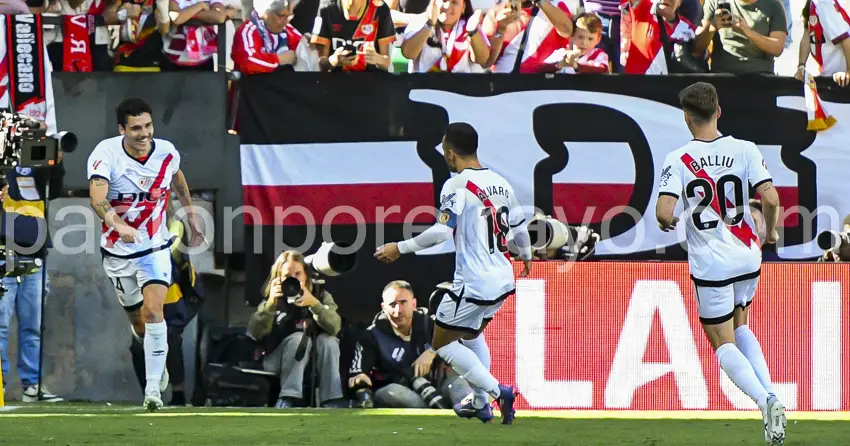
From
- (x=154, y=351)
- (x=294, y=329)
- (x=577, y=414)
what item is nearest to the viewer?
(x=154, y=351)

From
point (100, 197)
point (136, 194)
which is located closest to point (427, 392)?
point (136, 194)

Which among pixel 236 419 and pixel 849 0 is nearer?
pixel 236 419

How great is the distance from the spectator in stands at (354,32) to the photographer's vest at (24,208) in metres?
2.60

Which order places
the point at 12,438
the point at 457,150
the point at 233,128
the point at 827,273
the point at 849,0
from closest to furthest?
the point at 12,438 < the point at 457,150 < the point at 827,273 < the point at 233,128 < the point at 849,0

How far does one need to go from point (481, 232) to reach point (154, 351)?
265 cm

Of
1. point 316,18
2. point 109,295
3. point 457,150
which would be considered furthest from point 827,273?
point 109,295

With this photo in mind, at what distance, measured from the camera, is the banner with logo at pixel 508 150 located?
37.7ft

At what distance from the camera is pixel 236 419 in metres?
8.85

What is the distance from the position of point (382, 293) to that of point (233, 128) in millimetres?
1841

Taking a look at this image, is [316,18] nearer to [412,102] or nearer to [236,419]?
[412,102]

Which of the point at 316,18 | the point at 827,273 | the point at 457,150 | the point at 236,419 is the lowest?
the point at 236,419

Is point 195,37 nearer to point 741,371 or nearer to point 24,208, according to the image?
point 24,208

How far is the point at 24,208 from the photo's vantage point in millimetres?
11555

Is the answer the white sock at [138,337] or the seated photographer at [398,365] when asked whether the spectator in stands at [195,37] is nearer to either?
the white sock at [138,337]
